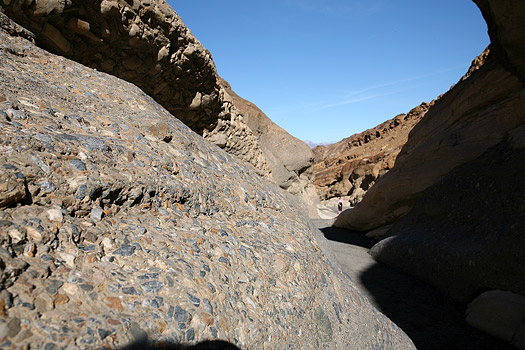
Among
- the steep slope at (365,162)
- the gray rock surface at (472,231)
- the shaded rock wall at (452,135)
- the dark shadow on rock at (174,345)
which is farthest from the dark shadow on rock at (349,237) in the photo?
the steep slope at (365,162)

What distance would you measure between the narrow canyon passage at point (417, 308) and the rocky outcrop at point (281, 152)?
632cm

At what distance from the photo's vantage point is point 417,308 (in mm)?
4863

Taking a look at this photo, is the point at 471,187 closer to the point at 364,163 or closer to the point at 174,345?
the point at 174,345

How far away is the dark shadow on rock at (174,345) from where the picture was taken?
43.7 inches

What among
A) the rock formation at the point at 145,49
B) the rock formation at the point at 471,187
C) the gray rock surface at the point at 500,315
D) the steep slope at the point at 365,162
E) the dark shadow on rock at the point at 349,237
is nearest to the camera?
the rock formation at the point at 145,49

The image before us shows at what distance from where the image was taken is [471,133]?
7609mm

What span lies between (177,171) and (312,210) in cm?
1376

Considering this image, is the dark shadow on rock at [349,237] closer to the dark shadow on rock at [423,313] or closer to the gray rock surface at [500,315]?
the dark shadow on rock at [423,313]

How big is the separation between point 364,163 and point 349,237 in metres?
14.2

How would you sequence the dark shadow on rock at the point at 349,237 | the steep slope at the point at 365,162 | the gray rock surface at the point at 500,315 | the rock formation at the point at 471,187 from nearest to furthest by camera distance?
the gray rock surface at the point at 500,315
the rock formation at the point at 471,187
the dark shadow on rock at the point at 349,237
the steep slope at the point at 365,162

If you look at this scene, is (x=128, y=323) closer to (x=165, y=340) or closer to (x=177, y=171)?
(x=165, y=340)

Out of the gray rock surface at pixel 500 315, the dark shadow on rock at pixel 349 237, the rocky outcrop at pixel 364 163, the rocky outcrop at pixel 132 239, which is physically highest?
the rocky outcrop at pixel 364 163

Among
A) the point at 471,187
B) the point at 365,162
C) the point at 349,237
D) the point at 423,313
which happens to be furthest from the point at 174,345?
the point at 365,162

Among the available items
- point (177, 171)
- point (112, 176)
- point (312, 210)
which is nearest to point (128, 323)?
point (112, 176)
